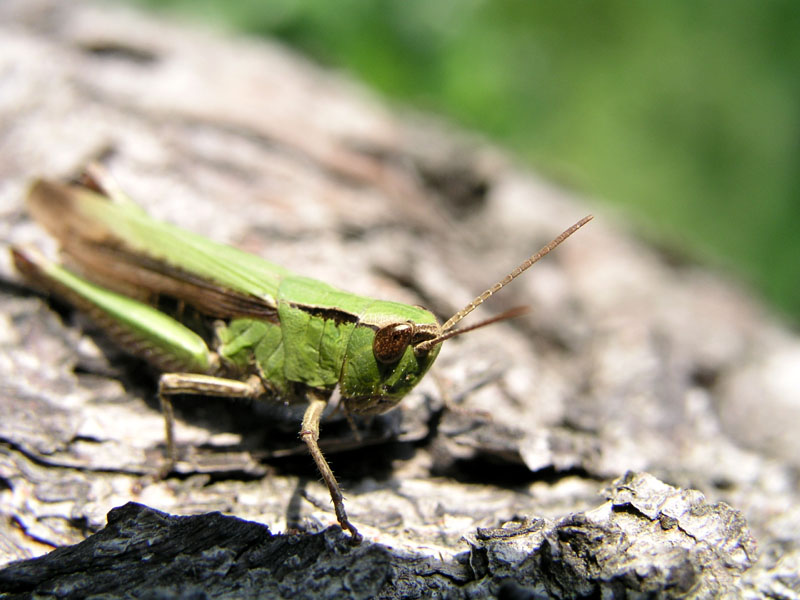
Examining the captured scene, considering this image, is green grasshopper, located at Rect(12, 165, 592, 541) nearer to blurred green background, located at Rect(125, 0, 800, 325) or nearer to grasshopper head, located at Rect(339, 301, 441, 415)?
grasshopper head, located at Rect(339, 301, 441, 415)

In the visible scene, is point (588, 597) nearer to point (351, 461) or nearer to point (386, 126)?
point (351, 461)

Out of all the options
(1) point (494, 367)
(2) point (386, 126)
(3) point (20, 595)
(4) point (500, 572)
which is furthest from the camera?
(2) point (386, 126)

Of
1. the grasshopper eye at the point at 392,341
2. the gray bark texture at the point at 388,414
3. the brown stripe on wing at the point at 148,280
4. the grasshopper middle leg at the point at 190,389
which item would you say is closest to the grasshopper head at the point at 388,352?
the grasshopper eye at the point at 392,341

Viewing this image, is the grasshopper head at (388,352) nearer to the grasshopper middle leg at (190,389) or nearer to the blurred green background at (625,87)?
the grasshopper middle leg at (190,389)

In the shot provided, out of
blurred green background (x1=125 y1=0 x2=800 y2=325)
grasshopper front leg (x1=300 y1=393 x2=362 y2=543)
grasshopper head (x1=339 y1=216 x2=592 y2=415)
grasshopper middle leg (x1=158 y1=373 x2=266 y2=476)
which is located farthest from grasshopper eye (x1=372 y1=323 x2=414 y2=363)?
blurred green background (x1=125 y1=0 x2=800 y2=325)

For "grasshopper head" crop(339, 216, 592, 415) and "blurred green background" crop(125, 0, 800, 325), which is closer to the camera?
"grasshopper head" crop(339, 216, 592, 415)

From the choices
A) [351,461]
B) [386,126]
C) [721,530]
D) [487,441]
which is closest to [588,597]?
[721,530]
